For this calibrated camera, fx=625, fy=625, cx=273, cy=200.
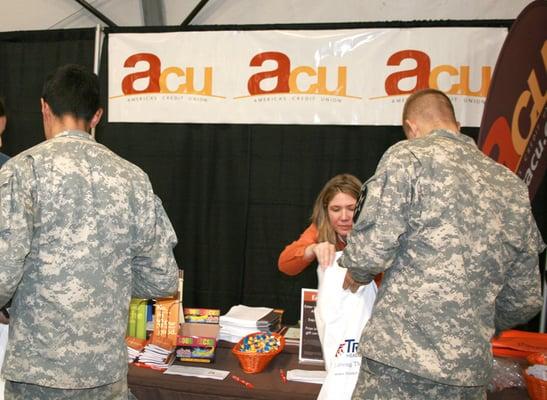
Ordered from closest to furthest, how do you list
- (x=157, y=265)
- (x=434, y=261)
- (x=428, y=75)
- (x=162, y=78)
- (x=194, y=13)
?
1. (x=434, y=261)
2. (x=157, y=265)
3. (x=428, y=75)
4. (x=162, y=78)
5. (x=194, y=13)

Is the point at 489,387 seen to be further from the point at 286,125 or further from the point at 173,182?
the point at 173,182

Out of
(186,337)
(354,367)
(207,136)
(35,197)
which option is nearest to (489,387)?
(354,367)

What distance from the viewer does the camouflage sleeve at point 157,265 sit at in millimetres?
1782

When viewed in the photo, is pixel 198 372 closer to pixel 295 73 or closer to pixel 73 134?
pixel 73 134

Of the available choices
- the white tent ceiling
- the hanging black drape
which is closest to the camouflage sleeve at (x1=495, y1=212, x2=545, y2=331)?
the white tent ceiling

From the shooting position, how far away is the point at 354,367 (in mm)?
1896

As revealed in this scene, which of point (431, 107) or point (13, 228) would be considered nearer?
point (13, 228)

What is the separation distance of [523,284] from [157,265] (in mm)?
1064

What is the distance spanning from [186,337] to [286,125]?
208cm

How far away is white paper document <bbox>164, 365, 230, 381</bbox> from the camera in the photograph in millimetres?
2090

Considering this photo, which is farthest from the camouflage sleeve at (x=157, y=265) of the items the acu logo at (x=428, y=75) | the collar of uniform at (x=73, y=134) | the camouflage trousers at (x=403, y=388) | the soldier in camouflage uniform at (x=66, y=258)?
the acu logo at (x=428, y=75)

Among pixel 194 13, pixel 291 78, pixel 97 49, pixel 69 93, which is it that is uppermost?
pixel 194 13

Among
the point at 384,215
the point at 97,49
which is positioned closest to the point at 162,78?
the point at 97,49

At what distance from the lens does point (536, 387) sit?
198cm
